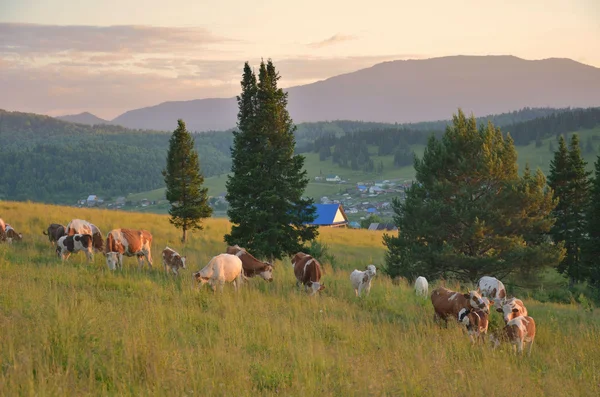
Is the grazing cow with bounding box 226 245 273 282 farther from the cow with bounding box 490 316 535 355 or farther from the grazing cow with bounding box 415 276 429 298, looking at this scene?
the cow with bounding box 490 316 535 355

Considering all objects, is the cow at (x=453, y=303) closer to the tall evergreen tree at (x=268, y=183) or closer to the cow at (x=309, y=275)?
the cow at (x=309, y=275)

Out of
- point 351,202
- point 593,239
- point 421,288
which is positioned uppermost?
point 421,288

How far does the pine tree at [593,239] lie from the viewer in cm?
3069

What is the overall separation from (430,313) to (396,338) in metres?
3.95

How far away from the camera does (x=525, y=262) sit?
81.0 feet

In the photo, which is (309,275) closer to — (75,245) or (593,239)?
(75,245)

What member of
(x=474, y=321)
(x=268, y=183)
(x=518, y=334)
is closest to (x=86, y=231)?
(x=268, y=183)

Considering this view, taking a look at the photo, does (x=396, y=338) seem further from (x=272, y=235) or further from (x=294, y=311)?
(x=272, y=235)

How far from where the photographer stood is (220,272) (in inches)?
557

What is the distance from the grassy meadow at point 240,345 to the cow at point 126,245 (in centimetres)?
134

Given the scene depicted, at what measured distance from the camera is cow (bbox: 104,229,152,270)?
16750 mm

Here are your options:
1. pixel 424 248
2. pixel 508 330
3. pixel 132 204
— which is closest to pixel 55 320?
pixel 508 330

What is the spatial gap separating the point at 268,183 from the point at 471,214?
10.3 m

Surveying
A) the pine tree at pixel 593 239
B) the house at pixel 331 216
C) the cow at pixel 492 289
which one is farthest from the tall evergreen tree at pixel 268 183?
the house at pixel 331 216
